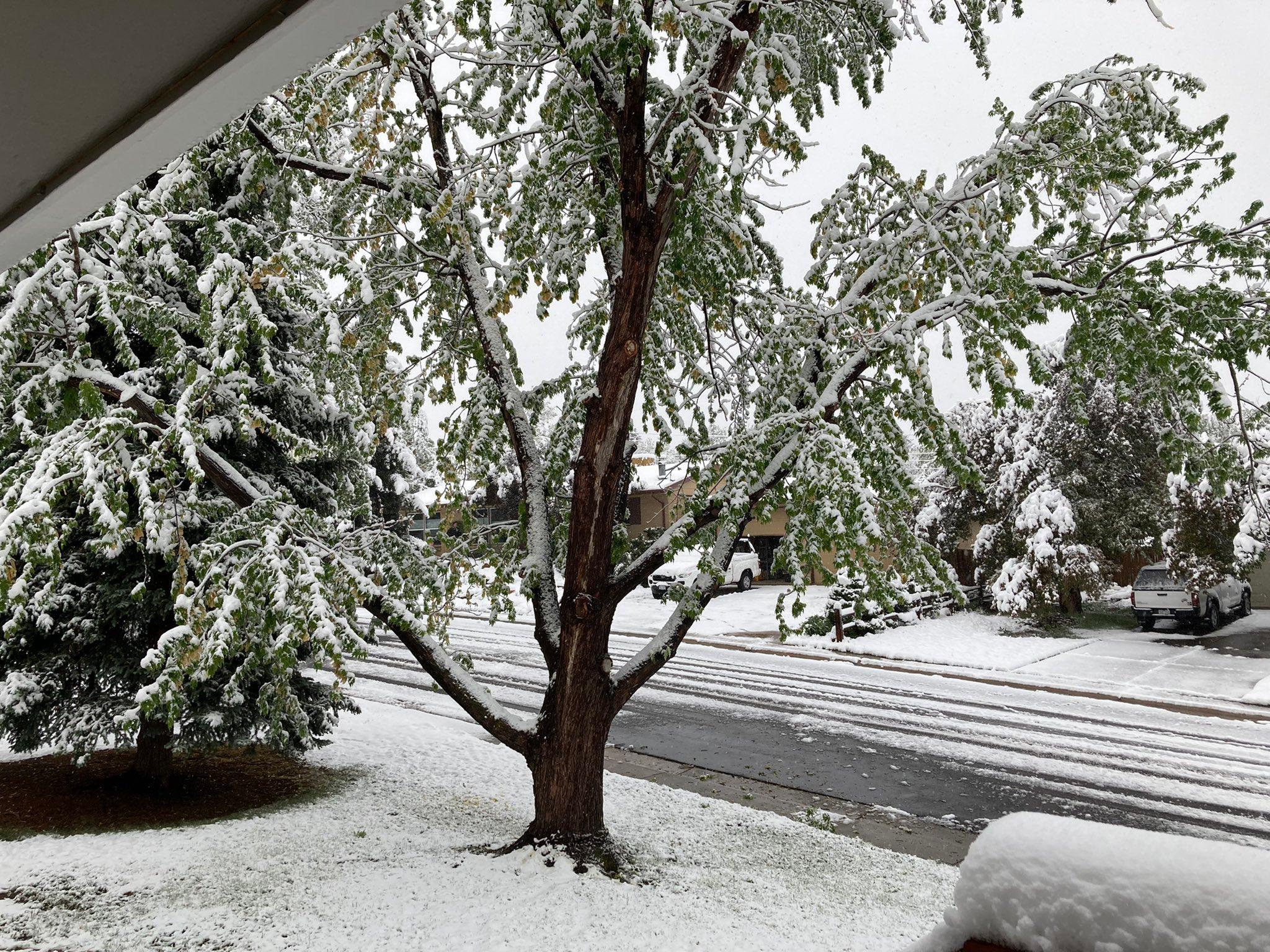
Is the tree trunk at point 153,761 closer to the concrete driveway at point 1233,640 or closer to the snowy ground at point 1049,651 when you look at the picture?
the snowy ground at point 1049,651

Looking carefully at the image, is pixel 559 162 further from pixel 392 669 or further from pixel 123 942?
pixel 392 669

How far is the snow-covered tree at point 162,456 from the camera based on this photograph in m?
4.31

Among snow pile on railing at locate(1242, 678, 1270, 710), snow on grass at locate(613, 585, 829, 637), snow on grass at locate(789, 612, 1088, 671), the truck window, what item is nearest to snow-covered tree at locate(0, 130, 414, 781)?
snow on grass at locate(789, 612, 1088, 671)

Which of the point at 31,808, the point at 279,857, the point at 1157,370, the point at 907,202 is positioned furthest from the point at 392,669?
the point at 1157,370

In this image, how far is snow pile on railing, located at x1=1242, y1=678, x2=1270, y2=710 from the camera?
40.8ft

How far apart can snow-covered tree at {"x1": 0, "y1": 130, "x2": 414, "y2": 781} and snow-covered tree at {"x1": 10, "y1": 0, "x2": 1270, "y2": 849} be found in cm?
26

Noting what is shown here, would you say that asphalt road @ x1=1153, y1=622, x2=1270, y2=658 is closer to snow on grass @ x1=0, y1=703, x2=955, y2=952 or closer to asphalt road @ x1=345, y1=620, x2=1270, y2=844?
asphalt road @ x1=345, y1=620, x2=1270, y2=844

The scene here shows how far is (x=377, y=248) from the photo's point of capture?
6672 millimetres

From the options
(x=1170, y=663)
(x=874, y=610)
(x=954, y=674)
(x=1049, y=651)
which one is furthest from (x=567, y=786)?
(x=874, y=610)

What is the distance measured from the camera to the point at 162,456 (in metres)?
4.40

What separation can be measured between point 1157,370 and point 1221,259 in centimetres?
83

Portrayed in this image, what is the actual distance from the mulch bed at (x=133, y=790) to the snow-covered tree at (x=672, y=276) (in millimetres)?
2878

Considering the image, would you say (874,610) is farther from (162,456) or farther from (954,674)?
(162,456)

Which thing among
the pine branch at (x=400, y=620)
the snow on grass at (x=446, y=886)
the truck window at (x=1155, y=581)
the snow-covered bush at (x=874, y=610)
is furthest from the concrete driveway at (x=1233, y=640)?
the pine branch at (x=400, y=620)
